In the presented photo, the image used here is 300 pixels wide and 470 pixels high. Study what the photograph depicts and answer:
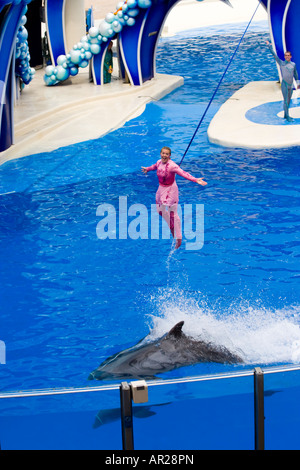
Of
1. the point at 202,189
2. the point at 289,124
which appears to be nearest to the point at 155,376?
the point at 202,189

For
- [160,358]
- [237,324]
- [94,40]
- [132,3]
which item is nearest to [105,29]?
[94,40]

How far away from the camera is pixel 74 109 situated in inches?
613

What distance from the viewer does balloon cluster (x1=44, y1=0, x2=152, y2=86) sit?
16438 millimetres

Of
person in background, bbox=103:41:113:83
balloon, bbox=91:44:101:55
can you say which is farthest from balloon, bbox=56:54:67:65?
person in background, bbox=103:41:113:83

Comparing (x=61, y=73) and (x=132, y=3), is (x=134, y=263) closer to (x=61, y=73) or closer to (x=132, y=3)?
(x=132, y=3)

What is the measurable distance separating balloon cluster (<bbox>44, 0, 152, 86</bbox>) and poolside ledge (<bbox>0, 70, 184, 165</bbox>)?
42 centimetres

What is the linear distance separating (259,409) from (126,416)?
78cm

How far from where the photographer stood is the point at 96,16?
3002cm

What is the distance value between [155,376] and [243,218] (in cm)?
461

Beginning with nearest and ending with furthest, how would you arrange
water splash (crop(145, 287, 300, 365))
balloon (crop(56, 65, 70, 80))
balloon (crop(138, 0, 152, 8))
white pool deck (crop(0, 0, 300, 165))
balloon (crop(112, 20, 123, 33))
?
water splash (crop(145, 287, 300, 365)) → white pool deck (crop(0, 0, 300, 165)) → balloon (crop(138, 0, 152, 8)) → balloon (crop(112, 20, 123, 33)) → balloon (crop(56, 65, 70, 80))

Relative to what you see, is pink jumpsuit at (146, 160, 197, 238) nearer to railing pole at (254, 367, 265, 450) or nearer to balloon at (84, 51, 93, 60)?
railing pole at (254, 367, 265, 450)

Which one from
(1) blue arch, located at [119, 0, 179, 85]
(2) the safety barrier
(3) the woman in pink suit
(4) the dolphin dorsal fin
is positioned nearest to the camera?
(2) the safety barrier

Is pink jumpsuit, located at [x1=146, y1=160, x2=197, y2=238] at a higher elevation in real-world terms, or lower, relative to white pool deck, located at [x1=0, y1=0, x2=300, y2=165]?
lower
